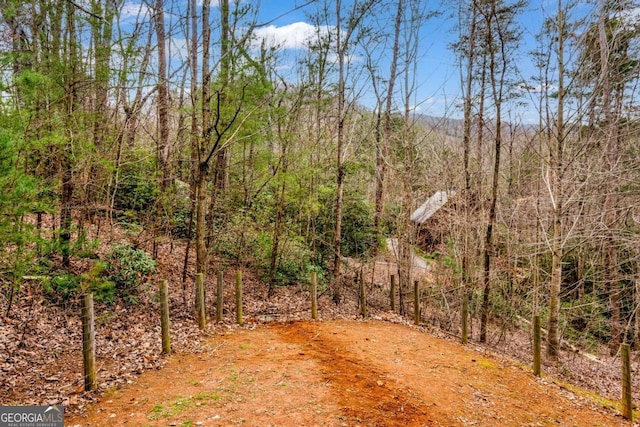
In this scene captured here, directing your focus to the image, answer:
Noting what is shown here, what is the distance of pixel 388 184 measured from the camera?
38.4 feet

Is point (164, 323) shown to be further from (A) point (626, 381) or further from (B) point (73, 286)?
(A) point (626, 381)

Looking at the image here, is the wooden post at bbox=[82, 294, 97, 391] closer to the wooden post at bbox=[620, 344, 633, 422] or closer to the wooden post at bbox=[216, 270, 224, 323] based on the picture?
the wooden post at bbox=[216, 270, 224, 323]

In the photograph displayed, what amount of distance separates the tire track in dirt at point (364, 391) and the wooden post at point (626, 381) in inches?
129

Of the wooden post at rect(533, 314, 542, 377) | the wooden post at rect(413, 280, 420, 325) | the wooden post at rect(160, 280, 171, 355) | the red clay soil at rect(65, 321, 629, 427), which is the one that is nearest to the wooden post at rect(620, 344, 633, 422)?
the red clay soil at rect(65, 321, 629, 427)

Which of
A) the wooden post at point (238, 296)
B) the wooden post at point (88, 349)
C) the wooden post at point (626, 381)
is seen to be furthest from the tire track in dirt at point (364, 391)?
the wooden post at point (626, 381)

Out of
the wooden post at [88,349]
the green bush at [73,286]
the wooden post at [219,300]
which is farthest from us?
the wooden post at [219,300]

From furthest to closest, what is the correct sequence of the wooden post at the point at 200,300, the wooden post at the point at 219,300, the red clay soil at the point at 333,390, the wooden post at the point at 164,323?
the wooden post at the point at 219,300
the wooden post at the point at 200,300
the wooden post at the point at 164,323
the red clay soil at the point at 333,390

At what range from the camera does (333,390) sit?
16.5 ft

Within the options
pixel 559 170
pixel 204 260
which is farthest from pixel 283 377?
pixel 559 170

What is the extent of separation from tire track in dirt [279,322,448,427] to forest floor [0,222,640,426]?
0.07 feet

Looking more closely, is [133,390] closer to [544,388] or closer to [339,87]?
[544,388]

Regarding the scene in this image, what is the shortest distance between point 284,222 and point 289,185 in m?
1.58

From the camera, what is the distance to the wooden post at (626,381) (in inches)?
222

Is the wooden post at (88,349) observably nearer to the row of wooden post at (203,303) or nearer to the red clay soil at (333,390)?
the red clay soil at (333,390)
